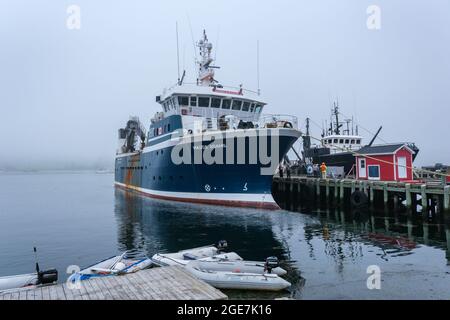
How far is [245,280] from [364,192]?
64.9 feet

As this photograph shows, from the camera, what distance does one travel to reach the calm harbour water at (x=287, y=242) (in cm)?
1086

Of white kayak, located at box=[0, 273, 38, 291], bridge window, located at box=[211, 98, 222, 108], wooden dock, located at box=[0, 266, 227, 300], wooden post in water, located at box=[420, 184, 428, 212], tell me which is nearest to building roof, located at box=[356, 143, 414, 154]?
wooden post in water, located at box=[420, 184, 428, 212]

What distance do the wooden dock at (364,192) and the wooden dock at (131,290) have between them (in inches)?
715

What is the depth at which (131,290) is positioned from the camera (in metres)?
8.54

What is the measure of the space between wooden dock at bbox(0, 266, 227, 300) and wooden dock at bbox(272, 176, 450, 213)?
18155mm

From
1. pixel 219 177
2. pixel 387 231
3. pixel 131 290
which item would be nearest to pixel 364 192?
pixel 387 231

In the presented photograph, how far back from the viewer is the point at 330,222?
877 inches

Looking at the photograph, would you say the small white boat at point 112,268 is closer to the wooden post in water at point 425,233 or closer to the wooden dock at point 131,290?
the wooden dock at point 131,290

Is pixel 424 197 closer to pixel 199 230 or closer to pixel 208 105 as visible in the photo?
pixel 199 230

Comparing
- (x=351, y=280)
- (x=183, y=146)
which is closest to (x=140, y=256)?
(x=351, y=280)

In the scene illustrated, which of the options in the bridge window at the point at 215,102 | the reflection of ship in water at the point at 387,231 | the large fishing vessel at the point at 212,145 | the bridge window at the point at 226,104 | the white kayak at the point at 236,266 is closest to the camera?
the white kayak at the point at 236,266

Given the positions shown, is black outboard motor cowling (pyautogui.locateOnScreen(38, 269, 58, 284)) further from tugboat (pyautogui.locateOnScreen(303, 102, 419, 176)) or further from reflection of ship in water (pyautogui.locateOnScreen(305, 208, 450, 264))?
tugboat (pyautogui.locateOnScreen(303, 102, 419, 176))

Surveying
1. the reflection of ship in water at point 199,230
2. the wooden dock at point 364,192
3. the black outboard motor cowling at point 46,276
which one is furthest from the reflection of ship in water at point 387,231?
the black outboard motor cowling at point 46,276
